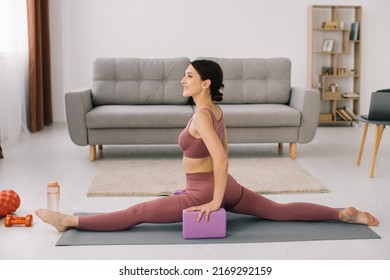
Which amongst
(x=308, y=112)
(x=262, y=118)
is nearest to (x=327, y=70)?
(x=308, y=112)

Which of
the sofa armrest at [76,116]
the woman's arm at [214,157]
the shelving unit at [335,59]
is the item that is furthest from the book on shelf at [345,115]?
the woman's arm at [214,157]

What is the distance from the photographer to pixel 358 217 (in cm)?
269

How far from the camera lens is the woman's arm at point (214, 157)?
7.94 feet

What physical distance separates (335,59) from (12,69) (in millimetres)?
3760

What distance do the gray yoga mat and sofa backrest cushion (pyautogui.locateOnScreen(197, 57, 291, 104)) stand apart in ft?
7.74

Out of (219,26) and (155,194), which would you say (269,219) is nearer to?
(155,194)

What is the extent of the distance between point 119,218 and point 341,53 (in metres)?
5.03

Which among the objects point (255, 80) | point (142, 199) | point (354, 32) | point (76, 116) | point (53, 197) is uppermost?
point (354, 32)

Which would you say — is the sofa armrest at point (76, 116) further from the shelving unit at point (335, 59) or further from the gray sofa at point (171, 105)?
the shelving unit at point (335, 59)

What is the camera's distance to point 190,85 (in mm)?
2527

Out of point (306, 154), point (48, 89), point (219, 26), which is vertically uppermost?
point (219, 26)

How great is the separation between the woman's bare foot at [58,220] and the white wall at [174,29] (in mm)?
4432

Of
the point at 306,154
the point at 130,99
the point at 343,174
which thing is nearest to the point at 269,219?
the point at 343,174

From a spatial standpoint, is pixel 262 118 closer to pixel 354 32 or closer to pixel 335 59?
pixel 335 59
